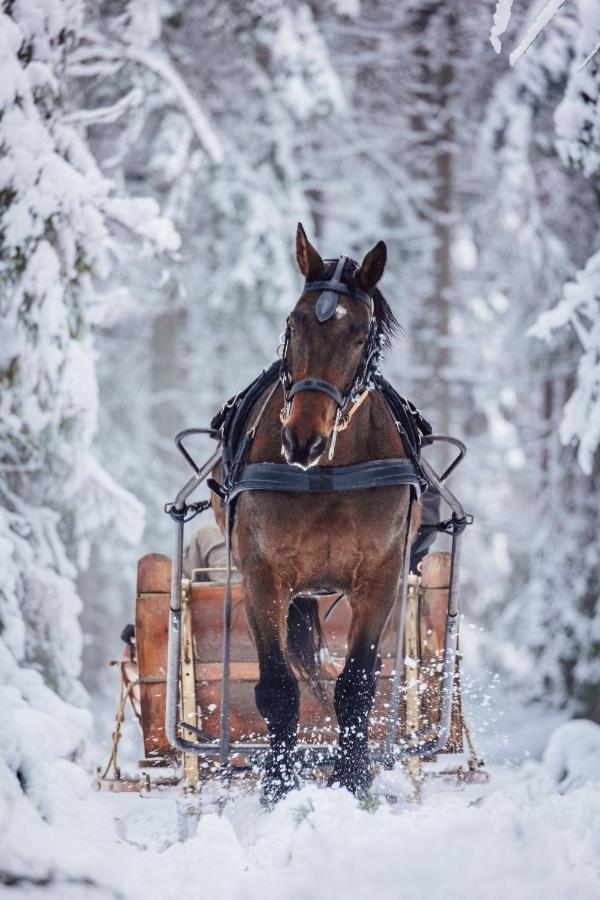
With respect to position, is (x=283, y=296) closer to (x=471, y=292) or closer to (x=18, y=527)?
(x=471, y=292)

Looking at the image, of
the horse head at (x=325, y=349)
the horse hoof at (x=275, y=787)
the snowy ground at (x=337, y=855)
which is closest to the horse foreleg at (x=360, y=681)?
the horse hoof at (x=275, y=787)

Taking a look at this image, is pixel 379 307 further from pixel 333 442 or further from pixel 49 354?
pixel 49 354

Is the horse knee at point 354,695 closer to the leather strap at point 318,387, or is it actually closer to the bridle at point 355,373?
the bridle at point 355,373

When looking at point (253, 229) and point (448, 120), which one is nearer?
point (253, 229)

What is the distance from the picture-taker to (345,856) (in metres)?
3.40

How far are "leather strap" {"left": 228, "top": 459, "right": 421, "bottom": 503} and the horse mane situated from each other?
2.07 ft

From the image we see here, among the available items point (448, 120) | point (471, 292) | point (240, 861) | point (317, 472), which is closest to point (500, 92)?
point (448, 120)

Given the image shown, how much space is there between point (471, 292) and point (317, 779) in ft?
56.6

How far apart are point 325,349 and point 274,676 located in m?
1.51

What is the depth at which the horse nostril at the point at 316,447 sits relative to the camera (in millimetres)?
4172

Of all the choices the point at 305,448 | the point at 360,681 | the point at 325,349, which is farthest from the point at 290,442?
the point at 360,681

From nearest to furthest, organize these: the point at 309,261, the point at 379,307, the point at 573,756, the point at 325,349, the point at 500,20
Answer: the point at 500,20
the point at 325,349
the point at 309,261
the point at 379,307
the point at 573,756

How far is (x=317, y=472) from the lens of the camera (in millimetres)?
4715

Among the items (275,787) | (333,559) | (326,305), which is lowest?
(275,787)
